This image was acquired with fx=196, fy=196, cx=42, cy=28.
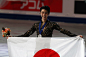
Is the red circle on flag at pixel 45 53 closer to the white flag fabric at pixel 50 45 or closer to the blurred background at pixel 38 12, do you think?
the white flag fabric at pixel 50 45

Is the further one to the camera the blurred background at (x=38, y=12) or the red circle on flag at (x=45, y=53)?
the blurred background at (x=38, y=12)

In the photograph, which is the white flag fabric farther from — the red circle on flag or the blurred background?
the blurred background

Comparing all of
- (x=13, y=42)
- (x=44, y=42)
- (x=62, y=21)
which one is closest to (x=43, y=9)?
(x=44, y=42)

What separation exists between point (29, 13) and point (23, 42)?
1202cm

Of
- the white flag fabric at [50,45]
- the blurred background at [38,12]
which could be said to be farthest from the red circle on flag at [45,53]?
the blurred background at [38,12]

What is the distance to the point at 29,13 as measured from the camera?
598 inches

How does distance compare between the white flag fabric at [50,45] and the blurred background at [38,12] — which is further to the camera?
the blurred background at [38,12]

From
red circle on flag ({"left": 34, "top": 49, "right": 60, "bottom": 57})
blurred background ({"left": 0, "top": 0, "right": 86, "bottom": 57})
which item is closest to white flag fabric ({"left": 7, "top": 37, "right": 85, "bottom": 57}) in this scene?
red circle on flag ({"left": 34, "top": 49, "right": 60, "bottom": 57})

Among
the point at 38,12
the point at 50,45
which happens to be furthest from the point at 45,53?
the point at 38,12

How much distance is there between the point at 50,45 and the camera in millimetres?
3248

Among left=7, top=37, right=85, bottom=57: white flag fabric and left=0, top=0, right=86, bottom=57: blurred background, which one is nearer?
left=7, top=37, right=85, bottom=57: white flag fabric

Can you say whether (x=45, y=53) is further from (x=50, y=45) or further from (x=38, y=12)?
(x=38, y=12)

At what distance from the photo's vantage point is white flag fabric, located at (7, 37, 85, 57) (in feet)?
10.6

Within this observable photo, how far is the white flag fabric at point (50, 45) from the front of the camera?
3.23m
